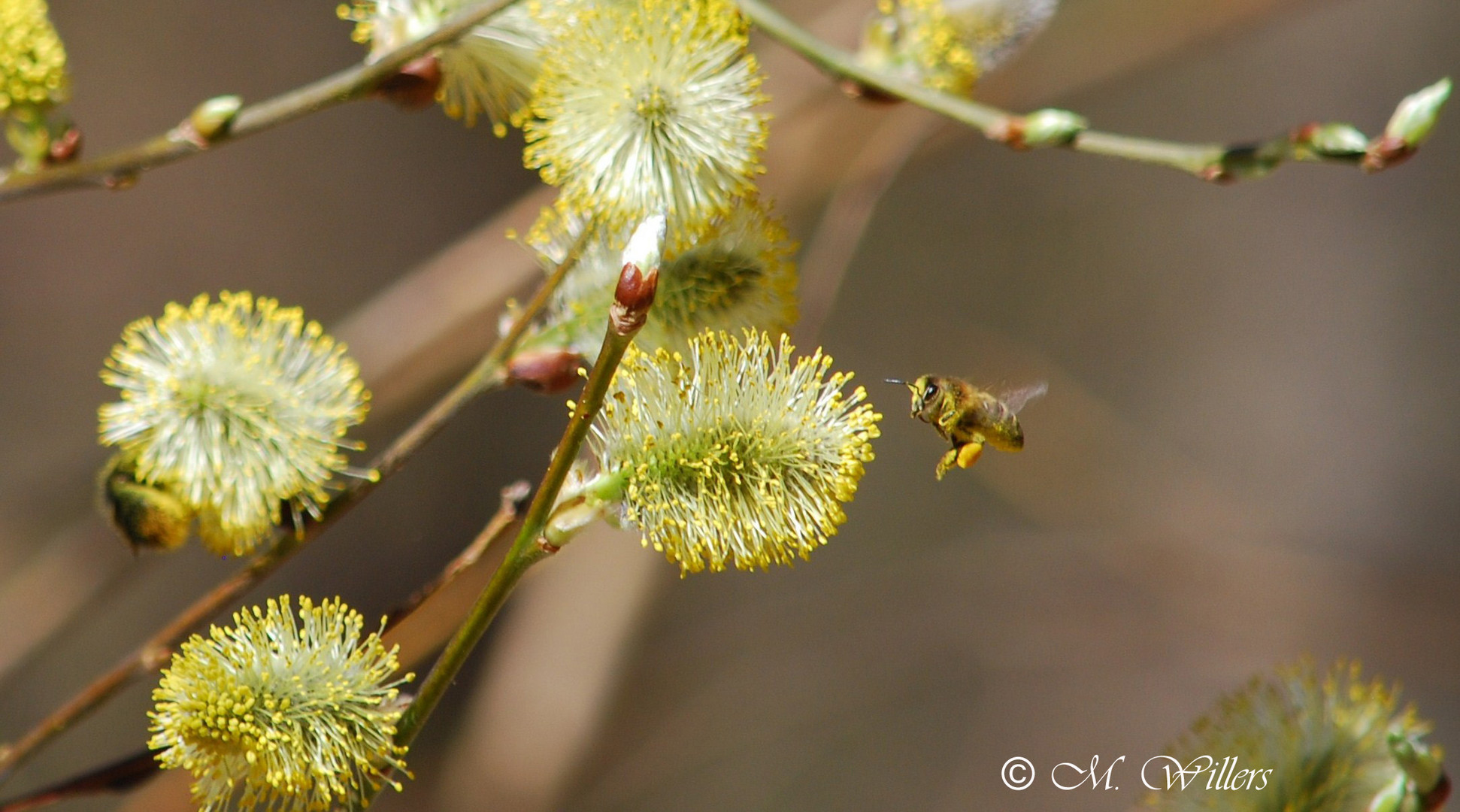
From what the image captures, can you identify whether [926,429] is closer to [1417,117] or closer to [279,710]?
[1417,117]

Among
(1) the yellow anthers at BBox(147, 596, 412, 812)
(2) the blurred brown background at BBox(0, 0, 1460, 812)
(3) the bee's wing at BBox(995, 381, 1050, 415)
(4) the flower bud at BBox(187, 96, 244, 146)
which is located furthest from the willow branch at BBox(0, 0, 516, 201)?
(2) the blurred brown background at BBox(0, 0, 1460, 812)

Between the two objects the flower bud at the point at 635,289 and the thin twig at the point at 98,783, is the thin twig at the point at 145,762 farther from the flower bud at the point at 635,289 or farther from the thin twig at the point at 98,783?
the flower bud at the point at 635,289

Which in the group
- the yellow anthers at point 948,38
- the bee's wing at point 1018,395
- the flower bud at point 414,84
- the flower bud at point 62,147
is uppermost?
the yellow anthers at point 948,38

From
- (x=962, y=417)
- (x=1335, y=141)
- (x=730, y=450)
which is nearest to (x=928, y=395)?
(x=962, y=417)

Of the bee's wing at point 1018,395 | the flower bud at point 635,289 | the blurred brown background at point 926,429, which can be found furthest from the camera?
the blurred brown background at point 926,429

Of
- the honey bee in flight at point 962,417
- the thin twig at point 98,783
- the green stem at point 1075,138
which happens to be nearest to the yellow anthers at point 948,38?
the green stem at point 1075,138

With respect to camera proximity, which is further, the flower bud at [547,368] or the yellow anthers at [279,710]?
the flower bud at [547,368]

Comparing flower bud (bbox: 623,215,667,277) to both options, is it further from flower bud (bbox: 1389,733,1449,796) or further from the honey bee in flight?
flower bud (bbox: 1389,733,1449,796)
